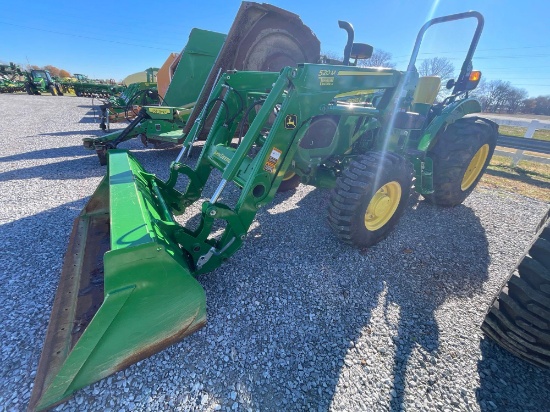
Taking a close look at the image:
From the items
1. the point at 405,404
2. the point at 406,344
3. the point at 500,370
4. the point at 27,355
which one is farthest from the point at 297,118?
the point at 27,355

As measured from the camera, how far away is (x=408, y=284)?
266 cm

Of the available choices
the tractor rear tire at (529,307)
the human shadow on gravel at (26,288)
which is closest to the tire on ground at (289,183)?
the human shadow on gravel at (26,288)

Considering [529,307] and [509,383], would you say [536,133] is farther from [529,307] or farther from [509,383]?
[509,383]

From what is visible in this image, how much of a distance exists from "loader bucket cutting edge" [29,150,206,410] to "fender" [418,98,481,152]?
3.52 meters

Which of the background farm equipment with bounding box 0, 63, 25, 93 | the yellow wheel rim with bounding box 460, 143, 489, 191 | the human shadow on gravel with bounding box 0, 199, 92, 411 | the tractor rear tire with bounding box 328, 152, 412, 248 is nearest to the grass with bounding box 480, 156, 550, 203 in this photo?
the yellow wheel rim with bounding box 460, 143, 489, 191

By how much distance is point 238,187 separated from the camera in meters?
2.98

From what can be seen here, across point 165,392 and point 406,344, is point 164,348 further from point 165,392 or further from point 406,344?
point 406,344

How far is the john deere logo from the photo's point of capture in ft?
7.73

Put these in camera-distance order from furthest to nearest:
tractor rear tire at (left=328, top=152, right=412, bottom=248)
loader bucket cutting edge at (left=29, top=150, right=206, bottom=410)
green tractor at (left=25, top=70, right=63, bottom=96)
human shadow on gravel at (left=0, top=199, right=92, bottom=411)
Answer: green tractor at (left=25, top=70, right=63, bottom=96), tractor rear tire at (left=328, top=152, right=412, bottom=248), human shadow on gravel at (left=0, top=199, right=92, bottom=411), loader bucket cutting edge at (left=29, top=150, right=206, bottom=410)

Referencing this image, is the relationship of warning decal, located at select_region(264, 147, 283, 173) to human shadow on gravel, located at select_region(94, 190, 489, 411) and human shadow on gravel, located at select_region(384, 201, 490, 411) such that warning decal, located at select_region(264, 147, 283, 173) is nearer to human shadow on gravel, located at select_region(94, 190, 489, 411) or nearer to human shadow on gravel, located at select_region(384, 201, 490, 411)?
human shadow on gravel, located at select_region(94, 190, 489, 411)

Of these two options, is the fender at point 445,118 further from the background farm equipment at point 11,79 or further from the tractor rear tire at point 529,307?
the background farm equipment at point 11,79

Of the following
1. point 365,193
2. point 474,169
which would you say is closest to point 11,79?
point 365,193

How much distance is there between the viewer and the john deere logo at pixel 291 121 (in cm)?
236

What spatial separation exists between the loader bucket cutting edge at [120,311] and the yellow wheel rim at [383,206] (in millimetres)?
2118
